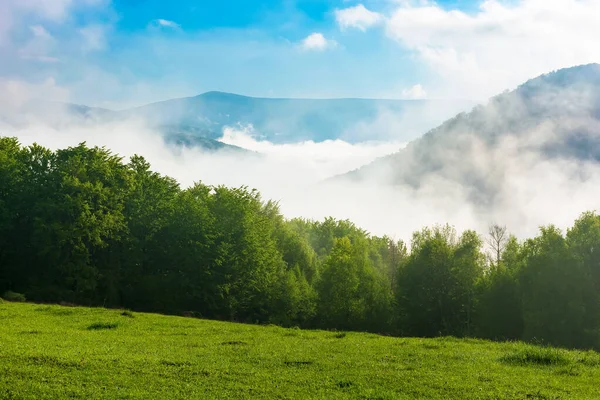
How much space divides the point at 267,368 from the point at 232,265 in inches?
1929

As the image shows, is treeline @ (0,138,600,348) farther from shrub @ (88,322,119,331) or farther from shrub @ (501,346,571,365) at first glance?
shrub @ (501,346,571,365)

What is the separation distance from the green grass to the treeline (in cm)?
2985

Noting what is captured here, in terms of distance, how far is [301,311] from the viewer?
80500 mm

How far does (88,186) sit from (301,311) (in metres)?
39.4

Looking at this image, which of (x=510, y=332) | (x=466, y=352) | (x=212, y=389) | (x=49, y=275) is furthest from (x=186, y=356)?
(x=510, y=332)

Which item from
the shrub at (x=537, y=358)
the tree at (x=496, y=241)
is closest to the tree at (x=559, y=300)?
the tree at (x=496, y=241)

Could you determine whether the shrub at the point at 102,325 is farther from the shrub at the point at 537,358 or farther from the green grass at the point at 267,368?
the shrub at the point at 537,358

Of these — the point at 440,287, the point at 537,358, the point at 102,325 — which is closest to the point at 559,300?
the point at 440,287

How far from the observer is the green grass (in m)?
17.1

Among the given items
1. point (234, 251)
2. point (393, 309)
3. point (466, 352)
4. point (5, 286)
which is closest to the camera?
point (466, 352)

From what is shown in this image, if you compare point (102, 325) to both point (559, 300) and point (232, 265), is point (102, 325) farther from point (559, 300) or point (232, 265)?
point (559, 300)

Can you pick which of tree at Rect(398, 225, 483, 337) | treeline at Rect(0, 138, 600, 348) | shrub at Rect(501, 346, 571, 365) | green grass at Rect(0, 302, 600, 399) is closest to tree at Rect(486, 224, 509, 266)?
treeline at Rect(0, 138, 600, 348)

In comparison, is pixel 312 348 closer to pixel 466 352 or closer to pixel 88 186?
pixel 466 352

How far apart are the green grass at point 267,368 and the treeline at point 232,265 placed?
97.9 feet
